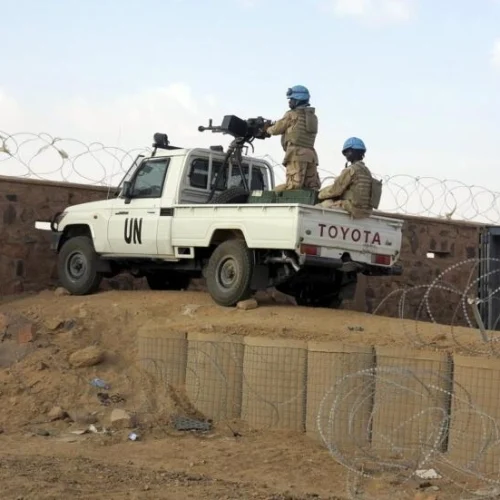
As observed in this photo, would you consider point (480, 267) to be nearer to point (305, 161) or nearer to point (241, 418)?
point (305, 161)

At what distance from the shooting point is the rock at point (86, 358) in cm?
1056

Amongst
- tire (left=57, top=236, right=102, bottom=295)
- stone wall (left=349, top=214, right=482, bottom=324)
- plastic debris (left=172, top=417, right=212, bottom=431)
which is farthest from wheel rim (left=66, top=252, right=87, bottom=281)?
stone wall (left=349, top=214, right=482, bottom=324)

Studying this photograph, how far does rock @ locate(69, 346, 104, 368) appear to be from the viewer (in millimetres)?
10562

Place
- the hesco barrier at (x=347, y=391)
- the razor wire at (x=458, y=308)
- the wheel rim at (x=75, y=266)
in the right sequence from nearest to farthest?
the hesco barrier at (x=347, y=391) < the razor wire at (x=458, y=308) < the wheel rim at (x=75, y=266)

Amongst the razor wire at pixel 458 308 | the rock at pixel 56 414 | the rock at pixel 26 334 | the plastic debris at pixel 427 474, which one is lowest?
the plastic debris at pixel 427 474

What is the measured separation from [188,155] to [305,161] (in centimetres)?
157

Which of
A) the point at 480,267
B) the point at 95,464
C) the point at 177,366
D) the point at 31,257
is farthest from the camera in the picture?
the point at 480,267

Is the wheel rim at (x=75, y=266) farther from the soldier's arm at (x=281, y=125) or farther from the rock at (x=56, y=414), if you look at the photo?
the rock at (x=56, y=414)

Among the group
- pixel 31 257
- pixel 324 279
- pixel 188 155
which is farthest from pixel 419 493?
pixel 31 257

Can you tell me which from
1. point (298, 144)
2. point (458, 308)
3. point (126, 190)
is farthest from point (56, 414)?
point (458, 308)

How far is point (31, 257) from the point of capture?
1444 centimetres

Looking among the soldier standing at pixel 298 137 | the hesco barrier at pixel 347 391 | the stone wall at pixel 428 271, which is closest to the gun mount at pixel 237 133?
the soldier standing at pixel 298 137

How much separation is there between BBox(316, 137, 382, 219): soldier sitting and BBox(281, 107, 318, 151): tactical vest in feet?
1.73

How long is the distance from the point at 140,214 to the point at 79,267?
1509 millimetres
